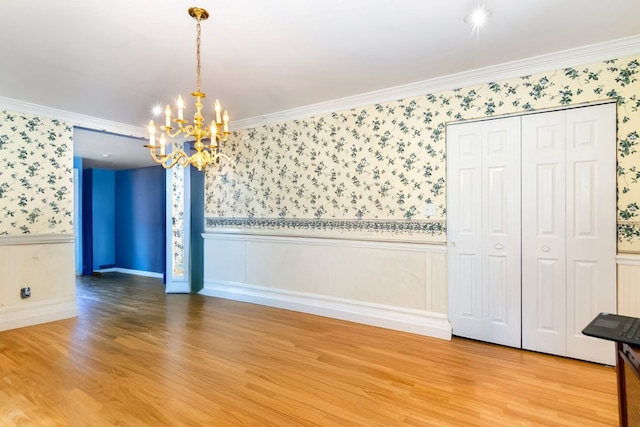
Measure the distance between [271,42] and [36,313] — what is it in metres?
3.97

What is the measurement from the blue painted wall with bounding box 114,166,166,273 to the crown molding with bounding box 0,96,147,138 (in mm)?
2009

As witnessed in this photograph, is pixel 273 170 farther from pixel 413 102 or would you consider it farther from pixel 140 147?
pixel 140 147

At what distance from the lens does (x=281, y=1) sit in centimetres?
200

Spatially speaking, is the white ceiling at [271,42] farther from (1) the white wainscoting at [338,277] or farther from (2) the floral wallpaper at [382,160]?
(1) the white wainscoting at [338,277]

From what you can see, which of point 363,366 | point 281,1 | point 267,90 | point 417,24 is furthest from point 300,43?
point 363,366

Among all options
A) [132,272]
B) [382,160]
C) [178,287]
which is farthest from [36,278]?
[382,160]

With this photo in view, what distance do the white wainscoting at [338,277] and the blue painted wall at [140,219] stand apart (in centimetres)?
233

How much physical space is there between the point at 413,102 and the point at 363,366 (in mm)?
2542

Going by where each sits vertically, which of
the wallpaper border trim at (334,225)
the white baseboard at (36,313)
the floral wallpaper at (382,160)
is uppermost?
the floral wallpaper at (382,160)

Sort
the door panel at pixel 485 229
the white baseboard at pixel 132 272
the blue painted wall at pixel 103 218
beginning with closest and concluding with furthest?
1. the door panel at pixel 485 229
2. the white baseboard at pixel 132 272
3. the blue painted wall at pixel 103 218

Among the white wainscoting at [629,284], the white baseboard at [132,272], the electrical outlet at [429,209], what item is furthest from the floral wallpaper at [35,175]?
the white wainscoting at [629,284]

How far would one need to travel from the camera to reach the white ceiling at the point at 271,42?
2076 mm

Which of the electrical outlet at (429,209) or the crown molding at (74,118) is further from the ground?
the crown molding at (74,118)

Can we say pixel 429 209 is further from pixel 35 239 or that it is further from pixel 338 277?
pixel 35 239
